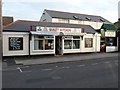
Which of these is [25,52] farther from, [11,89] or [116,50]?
[116,50]

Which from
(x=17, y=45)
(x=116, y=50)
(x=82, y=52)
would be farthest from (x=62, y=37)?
(x=116, y=50)

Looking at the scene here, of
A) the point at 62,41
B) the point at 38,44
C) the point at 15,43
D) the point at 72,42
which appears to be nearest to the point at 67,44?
the point at 72,42

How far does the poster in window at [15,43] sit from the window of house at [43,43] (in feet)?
5.70

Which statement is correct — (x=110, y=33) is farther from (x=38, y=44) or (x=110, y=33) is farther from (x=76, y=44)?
(x=38, y=44)

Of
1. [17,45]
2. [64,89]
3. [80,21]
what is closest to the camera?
[64,89]

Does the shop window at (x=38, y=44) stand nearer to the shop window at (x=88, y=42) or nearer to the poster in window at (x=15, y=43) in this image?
the poster in window at (x=15, y=43)

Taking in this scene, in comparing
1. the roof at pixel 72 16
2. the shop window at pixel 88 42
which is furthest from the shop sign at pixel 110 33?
the roof at pixel 72 16

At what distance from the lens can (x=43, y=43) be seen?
22578mm

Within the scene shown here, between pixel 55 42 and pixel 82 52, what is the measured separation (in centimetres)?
417

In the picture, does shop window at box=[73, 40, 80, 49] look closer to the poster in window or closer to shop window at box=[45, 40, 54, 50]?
shop window at box=[45, 40, 54, 50]

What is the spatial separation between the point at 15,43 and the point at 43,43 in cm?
332

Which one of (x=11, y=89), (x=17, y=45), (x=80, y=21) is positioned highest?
(x=80, y=21)

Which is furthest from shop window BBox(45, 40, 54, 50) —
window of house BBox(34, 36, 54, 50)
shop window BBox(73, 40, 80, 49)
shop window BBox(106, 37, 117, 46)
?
shop window BBox(106, 37, 117, 46)

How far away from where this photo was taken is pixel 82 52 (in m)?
25.7
